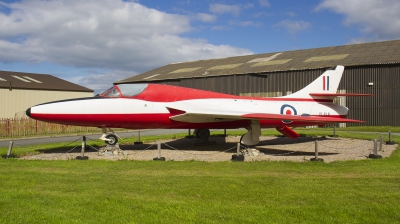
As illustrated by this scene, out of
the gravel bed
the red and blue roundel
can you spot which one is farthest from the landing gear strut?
the red and blue roundel

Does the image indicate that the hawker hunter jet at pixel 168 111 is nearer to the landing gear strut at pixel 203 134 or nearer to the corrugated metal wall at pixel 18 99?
the landing gear strut at pixel 203 134

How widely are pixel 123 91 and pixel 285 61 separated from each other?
1049 inches

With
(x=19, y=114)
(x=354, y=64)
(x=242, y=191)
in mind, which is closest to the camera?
(x=242, y=191)

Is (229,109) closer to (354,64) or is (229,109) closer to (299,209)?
(299,209)

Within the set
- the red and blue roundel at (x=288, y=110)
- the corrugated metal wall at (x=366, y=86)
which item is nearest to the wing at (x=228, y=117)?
the red and blue roundel at (x=288, y=110)

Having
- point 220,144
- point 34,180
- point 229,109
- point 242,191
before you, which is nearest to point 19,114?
point 220,144

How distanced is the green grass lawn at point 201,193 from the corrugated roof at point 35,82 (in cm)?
3038

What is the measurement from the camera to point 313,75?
33156 mm

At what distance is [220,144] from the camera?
18.3m

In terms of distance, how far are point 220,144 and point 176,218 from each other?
12603 mm

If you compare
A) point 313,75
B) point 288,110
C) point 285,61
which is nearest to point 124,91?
point 288,110

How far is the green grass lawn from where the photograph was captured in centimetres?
590

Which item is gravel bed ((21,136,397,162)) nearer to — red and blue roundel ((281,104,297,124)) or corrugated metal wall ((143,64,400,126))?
red and blue roundel ((281,104,297,124))

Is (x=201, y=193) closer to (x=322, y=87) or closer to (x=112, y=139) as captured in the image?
(x=112, y=139)
